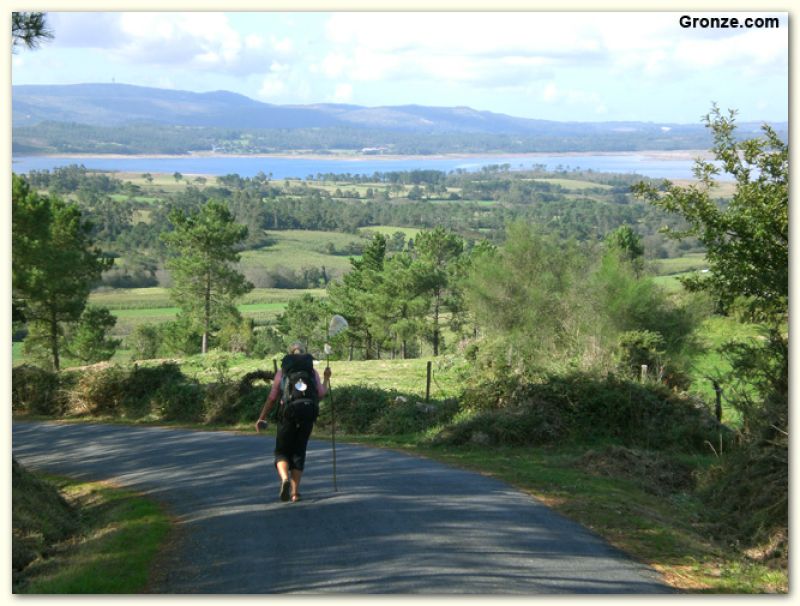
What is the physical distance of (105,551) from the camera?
378 inches

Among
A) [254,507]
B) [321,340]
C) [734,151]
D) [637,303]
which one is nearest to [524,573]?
[254,507]

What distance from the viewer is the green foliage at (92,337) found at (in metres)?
48.5

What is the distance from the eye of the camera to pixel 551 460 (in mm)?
16547

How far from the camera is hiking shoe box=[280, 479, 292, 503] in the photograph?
36.7 feet

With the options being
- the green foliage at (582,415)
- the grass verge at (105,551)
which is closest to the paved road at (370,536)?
the grass verge at (105,551)

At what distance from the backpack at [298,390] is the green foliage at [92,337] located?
1564 inches

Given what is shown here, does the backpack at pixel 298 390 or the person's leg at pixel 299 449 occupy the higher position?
the backpack at pixel 298 390

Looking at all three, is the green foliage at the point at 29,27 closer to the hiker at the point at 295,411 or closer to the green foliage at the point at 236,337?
the hiker at the point at 295,411

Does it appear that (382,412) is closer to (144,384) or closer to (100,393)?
(144,384)

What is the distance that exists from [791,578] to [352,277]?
202ft

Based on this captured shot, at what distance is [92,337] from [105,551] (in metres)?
41.4

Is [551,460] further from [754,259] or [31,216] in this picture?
[31,216]

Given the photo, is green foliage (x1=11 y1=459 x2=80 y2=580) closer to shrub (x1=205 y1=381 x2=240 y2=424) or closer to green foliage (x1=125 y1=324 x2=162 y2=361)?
shrub (x1=205 y1=381 x2=240 y2=424)

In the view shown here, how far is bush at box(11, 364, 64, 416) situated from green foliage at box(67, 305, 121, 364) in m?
22.0
